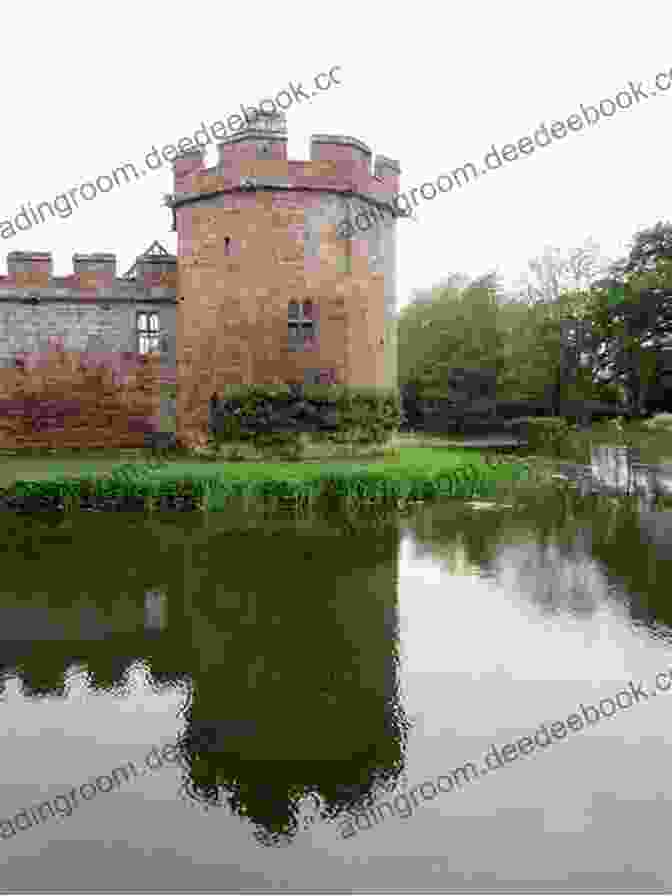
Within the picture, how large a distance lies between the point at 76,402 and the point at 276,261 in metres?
6.91

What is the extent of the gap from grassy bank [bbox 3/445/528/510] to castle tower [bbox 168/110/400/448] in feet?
10.7

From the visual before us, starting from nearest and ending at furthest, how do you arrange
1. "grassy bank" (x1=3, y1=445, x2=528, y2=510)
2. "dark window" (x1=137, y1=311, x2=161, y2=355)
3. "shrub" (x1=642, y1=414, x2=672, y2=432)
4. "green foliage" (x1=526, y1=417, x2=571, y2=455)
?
"grassy bank" (x1=3, y1=445, x2=528, y2=510)
"dark window" (x1=137, y1=311, x2=161, y2=355)
"green foliage" (x1=526, y1=417, x2=571, y2=455)
"shrub" (x1=642, y1=414, x2=672, y2=432)

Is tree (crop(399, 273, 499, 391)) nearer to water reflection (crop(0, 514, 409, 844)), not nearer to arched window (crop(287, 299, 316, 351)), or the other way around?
arched window (crop(287, 299, 316, 351))

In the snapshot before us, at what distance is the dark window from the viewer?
805 inches

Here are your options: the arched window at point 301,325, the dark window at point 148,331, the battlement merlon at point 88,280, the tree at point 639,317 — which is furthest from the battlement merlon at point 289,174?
the tree at point 639,317

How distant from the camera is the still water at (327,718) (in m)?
3.44

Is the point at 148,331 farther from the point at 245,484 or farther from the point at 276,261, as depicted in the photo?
the point at 245,484

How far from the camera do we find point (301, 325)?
18.2 metres

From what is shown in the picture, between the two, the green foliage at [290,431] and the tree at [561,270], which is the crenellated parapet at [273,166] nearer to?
the green foliage at [290,431]

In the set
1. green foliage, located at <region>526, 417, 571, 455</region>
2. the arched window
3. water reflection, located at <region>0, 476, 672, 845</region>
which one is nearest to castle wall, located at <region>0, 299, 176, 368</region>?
the arched window

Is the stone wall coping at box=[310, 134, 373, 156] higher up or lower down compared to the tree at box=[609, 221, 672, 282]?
lower down

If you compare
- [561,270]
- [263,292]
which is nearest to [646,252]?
[561,270]

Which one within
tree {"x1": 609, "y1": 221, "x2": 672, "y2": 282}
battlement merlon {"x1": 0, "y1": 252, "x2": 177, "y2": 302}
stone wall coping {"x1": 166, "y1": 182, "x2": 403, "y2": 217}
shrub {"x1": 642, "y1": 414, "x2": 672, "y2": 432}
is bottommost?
shrub {"x1": 642, "y1": 414, "x2": 672, "y2": 432}

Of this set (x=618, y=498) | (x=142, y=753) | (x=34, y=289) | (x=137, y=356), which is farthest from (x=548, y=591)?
(x=34, y=289)
